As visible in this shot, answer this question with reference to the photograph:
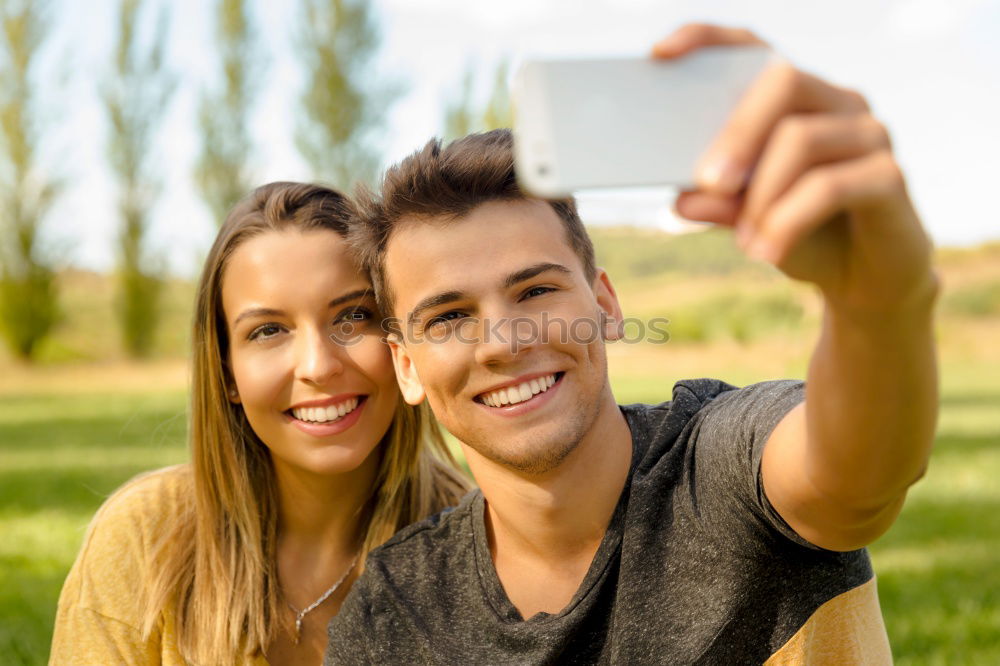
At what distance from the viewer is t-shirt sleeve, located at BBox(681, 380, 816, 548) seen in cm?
182

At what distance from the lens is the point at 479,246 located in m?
2.31

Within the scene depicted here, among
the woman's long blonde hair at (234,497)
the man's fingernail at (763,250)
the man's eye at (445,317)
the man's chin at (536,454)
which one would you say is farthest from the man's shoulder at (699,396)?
the woman's long blonde hair at (234,497)

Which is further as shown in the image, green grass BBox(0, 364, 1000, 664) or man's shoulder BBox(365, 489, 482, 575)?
green grass BBox(0, 364, 1000, 664)

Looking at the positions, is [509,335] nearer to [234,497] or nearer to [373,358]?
[373,358]

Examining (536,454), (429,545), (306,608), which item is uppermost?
(536,454)

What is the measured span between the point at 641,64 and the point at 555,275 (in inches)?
42.1

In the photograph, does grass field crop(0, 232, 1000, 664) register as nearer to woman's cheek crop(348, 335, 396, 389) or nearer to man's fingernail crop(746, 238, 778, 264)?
woman's cheek crop(348, 335, 396, 389)

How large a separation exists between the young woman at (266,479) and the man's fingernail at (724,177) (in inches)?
75.2

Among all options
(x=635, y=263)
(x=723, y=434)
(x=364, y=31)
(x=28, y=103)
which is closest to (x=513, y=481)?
(x=723, y=434)

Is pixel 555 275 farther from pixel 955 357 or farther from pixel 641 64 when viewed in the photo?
pixel 955 357

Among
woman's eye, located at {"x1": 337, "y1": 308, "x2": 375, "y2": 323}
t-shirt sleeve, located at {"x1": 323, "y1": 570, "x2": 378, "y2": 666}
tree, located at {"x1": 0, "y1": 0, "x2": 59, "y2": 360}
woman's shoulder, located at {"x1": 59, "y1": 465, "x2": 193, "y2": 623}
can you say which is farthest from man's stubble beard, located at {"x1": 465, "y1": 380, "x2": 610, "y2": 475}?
tree, located at {"x1": 0, "y1": 0, "x2": 59, "y2": 360}

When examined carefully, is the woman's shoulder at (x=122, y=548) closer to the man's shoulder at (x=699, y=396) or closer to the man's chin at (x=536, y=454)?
the man's chin at (x=536, y=454)

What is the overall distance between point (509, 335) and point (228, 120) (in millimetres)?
28224

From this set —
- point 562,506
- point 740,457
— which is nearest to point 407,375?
point 562,506
